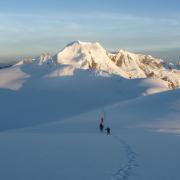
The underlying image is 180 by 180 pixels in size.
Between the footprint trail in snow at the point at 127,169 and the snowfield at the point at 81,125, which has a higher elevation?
the footprint trail in snow at the point at 127,169

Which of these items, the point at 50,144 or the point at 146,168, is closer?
the point at 146,168

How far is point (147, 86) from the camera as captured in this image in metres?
77.4

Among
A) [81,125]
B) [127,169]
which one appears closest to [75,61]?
[81,125]

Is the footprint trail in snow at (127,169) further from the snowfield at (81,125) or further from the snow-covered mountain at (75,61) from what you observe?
the snow-covered mountain at (75,61)

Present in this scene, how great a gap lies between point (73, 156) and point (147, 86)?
62.6m

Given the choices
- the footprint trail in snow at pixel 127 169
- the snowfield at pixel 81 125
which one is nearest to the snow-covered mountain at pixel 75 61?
the snowfield at pixel 81 125

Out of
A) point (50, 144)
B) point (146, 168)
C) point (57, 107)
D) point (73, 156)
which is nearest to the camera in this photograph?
point (146, 168)

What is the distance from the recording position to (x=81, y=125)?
3859cm

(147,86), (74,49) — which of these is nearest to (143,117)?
(147,86)

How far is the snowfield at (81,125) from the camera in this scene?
12934 mm

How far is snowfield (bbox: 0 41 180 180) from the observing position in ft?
42.4

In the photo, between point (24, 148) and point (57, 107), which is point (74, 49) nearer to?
point (57, 107)

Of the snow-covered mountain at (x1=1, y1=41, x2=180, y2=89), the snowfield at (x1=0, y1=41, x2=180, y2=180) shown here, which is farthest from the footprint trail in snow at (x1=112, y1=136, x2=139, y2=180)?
the snow-covered mountain at (x1=1, y1=41, x2=180, y2=89)

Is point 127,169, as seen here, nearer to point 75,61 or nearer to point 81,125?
point 81,125
